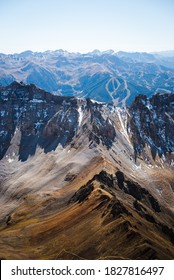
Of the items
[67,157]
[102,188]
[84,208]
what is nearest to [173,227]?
[102,188]

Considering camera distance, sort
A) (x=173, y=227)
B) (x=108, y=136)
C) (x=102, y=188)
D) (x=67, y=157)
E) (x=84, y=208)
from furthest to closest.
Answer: (x=108, y=136), (x=67, y=157), (x=173, y=227), (x=102, y=188), (x=84, y=208)

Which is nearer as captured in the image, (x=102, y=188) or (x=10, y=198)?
(x=102, y=188)

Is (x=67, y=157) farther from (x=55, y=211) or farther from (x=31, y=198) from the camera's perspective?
(x=55, y=211)
